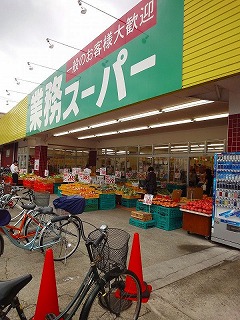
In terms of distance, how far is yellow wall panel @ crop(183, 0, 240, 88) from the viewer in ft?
13.1

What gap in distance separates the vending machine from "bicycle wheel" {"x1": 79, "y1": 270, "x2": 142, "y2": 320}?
328 centimetres

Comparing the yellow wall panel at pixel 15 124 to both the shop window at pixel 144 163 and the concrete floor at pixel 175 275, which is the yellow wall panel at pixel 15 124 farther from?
the concrete floor at pixel 175 275

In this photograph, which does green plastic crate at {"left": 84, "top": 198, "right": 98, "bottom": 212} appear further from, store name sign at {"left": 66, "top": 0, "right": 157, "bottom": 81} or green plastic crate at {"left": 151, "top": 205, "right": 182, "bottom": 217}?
store name sign at {"left": 66, "top": 0, "right": 157, "bottom": 81}

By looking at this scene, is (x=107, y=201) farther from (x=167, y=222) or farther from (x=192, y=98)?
(x=192, y=98)

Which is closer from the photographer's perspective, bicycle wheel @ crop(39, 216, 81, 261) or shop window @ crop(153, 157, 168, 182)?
bicycle wheel @ crop(39, 216, 81, 261)

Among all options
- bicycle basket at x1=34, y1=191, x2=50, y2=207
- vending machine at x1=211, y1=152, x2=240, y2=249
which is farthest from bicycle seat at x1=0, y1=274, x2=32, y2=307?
vending machine at x1=211, y1=152, x2=240, y2=249

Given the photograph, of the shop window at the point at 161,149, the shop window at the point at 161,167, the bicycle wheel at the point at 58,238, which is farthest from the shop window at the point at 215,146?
the bicycle wheel at the point at 58,238

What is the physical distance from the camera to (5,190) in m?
9.72

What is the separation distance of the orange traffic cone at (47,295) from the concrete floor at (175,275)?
1.39 ft

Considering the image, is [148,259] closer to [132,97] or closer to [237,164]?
[237,164]

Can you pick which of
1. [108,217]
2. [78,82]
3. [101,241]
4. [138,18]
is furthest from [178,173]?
[101,241]

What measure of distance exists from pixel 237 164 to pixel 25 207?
4.70 m

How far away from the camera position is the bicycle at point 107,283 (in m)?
2.31

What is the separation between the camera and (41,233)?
14.4ft
